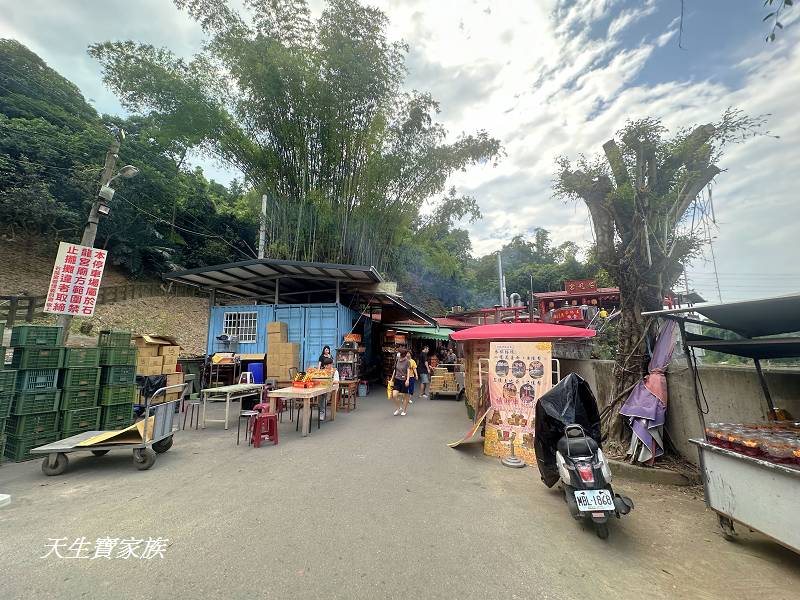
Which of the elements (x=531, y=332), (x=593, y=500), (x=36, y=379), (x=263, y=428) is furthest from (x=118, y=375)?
(x=593, y=500)

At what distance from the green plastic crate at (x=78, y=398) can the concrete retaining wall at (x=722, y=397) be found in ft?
28.1

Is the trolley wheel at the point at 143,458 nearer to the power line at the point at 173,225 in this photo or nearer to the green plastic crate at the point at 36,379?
the green plastic crate at the point at 36,379

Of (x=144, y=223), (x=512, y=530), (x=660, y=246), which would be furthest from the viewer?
(x=144, y=223)

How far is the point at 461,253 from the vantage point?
41.7m

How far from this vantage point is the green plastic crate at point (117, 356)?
223 inches

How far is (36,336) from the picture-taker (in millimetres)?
4832

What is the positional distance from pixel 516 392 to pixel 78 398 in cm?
674

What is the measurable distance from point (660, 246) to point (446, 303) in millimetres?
32616

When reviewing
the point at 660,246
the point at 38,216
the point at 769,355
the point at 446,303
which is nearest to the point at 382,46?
the point at 660,246

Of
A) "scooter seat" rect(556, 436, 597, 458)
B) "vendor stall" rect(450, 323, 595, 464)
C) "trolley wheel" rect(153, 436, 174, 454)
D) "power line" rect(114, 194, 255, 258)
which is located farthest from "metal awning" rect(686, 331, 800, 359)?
"power line" rect(114, 194, 255, 258)

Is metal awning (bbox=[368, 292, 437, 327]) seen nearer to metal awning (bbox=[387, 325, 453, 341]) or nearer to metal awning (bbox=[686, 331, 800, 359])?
metal awning (bbox=[387, 325, 453, 341])

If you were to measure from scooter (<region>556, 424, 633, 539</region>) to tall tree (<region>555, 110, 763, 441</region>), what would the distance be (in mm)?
2051

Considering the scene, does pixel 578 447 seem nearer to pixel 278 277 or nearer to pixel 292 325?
pixel 292 325

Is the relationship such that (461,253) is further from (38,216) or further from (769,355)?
(769,355)
